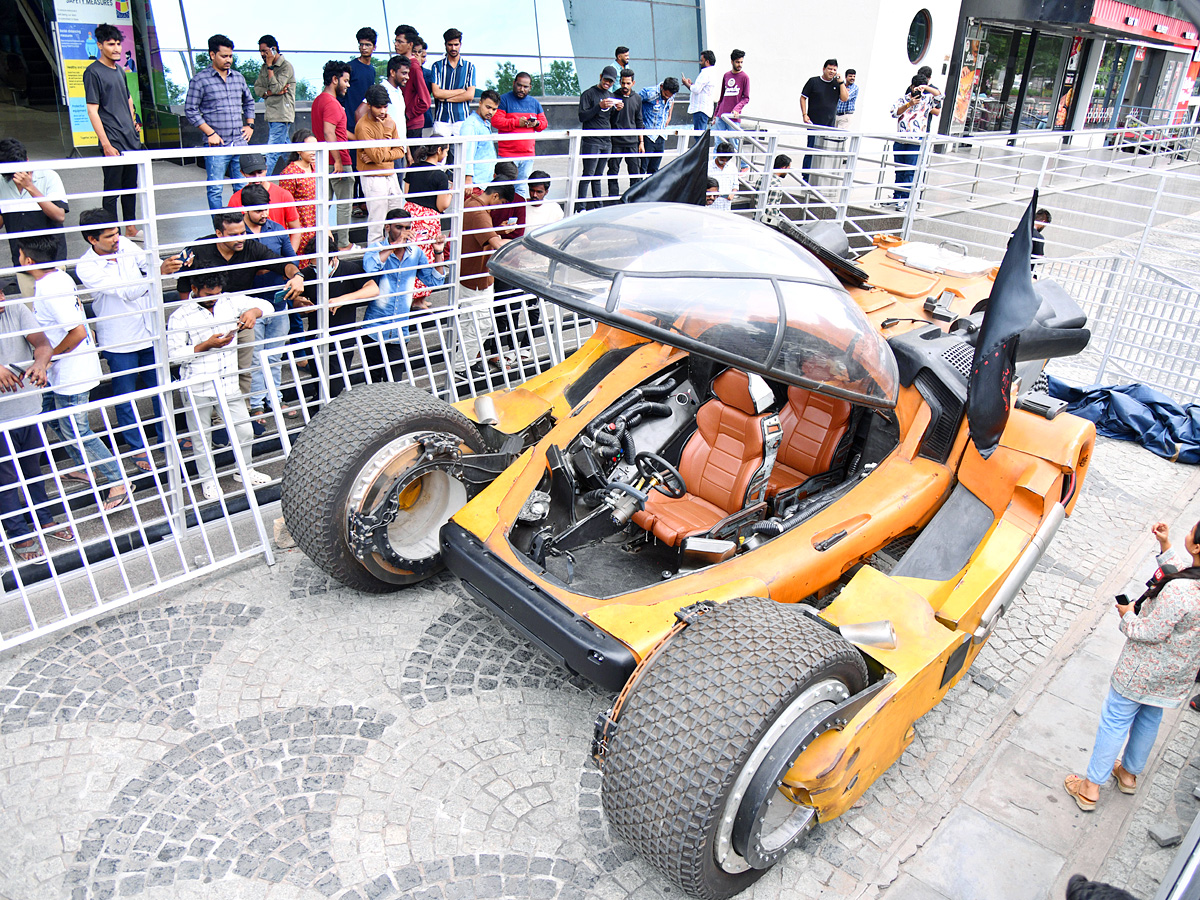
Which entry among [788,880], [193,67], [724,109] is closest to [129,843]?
[788,880]

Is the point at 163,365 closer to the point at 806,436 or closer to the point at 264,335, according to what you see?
Answer: the point at 264,335

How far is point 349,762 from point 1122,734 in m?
3.32

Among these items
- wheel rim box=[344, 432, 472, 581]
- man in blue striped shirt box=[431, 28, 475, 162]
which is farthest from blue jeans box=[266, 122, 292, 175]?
wheel rim box=[344, 432, 472, 581]

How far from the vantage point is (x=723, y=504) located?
14.7ft

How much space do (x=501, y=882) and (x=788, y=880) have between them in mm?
1124

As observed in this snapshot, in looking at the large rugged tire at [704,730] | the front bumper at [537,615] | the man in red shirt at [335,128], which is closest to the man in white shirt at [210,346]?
the front bumper at [537,615]

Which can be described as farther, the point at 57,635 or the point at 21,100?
the point at 21,100

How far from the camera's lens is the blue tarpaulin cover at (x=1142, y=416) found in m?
7.19

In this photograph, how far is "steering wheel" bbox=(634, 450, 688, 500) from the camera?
4516 mm

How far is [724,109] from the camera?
12750 mm

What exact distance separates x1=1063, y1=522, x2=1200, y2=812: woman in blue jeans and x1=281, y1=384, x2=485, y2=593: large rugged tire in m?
3.26

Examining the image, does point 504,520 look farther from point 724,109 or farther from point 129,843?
point 724,109

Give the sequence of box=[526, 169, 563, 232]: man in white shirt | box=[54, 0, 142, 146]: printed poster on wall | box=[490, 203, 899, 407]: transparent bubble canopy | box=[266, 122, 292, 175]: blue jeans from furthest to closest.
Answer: box=[266, 122, 292, 175]: blue jeans, box=[54, 0, 142, 146]: printed poster on wall, box=[526, 169, 563, 232]: man in white shirt, box=[490, 203, 899, 407]: transparent bubble canopy

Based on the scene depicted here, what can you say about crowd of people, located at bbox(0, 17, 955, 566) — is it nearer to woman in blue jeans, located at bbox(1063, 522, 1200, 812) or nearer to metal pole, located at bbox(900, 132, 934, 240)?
metal pole, located at bbox(900, 132, 934, 240)
